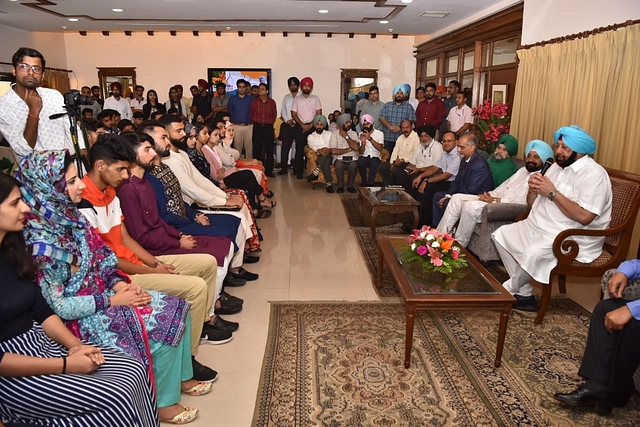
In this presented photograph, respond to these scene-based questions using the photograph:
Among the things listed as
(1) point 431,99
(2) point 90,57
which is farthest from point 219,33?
(1) point 431,99

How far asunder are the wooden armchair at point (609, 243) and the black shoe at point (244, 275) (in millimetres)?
2107

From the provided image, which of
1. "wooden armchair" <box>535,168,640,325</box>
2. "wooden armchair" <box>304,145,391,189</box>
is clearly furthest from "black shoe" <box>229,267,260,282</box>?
"wooden armchair" <box>304,145,391,189</box>

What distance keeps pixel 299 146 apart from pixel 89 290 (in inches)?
271

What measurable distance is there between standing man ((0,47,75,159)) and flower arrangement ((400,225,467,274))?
231 centimetres

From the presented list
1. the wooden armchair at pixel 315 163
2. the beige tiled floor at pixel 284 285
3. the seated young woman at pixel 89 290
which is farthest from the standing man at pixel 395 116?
the seated young woman at pixel 89 290

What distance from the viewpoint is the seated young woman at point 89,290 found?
5.72 feet

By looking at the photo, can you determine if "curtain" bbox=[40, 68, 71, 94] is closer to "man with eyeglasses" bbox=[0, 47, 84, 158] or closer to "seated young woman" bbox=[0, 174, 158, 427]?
"man with eyeglasses" bbox=[0, 47, 84, 158]

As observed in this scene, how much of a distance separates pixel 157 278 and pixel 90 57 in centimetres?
989

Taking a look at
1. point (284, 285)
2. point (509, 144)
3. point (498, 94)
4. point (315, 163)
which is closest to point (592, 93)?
point (509, 144)

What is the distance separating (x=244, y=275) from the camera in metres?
3.82

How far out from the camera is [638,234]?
12.6 feet

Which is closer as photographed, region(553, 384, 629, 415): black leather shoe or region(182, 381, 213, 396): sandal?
region(553, 384, 629, 415): black leather shoe

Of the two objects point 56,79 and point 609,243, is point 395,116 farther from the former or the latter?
point 56,79

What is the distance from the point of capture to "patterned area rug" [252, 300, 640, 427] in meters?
2.18
